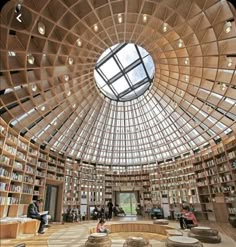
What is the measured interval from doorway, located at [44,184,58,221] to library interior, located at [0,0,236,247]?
77mm

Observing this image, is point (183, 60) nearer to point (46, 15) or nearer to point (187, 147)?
point (46, 15)

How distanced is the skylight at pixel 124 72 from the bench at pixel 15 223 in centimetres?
1029

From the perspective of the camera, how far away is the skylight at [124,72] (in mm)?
12844

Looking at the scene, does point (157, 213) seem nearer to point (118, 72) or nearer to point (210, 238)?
point (210, 238)

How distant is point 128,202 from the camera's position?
19.7m

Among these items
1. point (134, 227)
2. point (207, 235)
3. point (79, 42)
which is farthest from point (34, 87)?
point (134, 227)

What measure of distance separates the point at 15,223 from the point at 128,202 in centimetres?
1455

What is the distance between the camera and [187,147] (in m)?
16.3

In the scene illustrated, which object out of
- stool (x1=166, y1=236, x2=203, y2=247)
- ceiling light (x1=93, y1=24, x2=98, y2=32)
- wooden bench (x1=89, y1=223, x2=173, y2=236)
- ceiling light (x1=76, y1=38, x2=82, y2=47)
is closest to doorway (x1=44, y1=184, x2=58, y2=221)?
wooden bench (x1=89, y1=223, x2=173, y2=236)

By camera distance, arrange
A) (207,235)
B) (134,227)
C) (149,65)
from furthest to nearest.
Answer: (149,65)
(134,227)
(207,235)

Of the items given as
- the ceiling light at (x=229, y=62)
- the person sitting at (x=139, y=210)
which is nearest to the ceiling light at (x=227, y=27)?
the ceiling light at (x=229, y=62)

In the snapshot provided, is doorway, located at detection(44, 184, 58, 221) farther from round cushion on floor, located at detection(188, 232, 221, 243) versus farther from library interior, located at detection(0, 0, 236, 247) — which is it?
round cushion on floor, located at detection(188, 232, 221, 243)

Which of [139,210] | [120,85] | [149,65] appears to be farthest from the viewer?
[139,210]

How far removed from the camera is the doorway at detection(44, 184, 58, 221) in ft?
45.4
